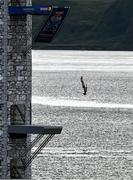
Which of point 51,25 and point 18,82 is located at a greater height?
point 51,25

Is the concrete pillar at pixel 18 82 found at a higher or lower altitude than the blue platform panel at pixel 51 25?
lower

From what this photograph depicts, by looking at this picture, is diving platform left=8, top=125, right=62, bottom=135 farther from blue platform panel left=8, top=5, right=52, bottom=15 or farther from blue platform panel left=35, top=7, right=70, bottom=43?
blue platform panel left=8, top=5, right=52, bottom=15

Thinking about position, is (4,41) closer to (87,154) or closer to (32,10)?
(32,10)

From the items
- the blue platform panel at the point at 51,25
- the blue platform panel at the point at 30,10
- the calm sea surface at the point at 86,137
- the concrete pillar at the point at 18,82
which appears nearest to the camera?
the blue platform panel at the point at 51,25

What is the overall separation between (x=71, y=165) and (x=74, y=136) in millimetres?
28147

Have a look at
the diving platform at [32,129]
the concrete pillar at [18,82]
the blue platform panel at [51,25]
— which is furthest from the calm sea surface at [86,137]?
the blue platform panel at [51,25]

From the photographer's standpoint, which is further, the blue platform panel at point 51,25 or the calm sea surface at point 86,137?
the calm sea surface at point 86,137

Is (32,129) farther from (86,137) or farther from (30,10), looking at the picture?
(86,137)

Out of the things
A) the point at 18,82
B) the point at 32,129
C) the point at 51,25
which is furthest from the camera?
the point at 18,82

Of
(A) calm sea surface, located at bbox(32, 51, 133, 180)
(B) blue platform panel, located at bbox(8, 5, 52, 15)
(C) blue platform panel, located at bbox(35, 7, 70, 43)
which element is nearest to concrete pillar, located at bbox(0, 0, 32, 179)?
(B) blue platform panel, located at bbox(8, 5, 52, 15)

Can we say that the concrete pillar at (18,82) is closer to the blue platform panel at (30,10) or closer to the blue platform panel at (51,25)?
the blue platform panel at (30,10)

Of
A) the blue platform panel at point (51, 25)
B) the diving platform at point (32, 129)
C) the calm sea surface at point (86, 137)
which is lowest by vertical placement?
the calm sea surface at point (86, 137)

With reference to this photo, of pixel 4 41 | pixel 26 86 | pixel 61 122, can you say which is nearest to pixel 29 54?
pixel 26 86

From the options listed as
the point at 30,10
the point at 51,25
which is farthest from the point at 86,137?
the point at 51,25
